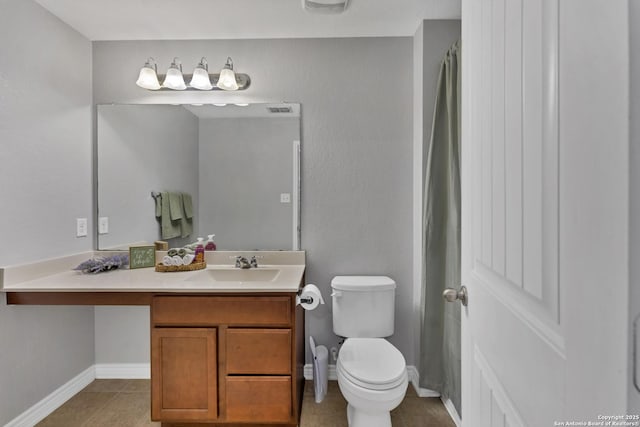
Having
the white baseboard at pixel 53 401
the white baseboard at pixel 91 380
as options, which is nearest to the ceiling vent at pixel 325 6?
the white baseboard at pixel 91 380

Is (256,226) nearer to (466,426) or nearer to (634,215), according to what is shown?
(466,426)

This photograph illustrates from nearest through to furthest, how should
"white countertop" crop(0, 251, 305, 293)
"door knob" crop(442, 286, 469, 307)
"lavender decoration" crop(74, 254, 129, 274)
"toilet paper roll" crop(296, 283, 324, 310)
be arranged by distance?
"door knob" crop(442, 286, 469, 307) → "white countertop" crop(0, 251, 305, 293) → "toilet paper roll" crop(296, 283, 324, 310) → "lavender decoration" crop(74, 254, 129, 274)

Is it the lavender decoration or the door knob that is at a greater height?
the door knob

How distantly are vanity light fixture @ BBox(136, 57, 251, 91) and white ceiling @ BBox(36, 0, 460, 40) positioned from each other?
0.20 m

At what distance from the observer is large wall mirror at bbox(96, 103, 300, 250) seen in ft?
7.82

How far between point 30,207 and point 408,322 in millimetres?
2395

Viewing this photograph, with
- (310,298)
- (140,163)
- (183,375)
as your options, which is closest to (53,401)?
(183,375)

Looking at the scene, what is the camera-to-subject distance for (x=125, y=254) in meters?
2.38

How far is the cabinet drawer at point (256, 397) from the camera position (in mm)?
1786

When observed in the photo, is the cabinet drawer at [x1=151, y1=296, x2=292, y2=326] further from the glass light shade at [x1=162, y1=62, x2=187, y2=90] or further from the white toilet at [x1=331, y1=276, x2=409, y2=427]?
the glass light shade at [x1=162, y1=62, x2=187, y2=90]

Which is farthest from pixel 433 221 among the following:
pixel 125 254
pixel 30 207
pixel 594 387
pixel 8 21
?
pixel 8 21

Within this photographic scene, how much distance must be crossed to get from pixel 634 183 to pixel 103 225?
275cm

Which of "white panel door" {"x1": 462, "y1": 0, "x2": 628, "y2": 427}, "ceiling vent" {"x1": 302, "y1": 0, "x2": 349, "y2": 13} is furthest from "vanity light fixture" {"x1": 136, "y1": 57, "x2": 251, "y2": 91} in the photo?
"white panel door" {"x1": 462, "y1": 0, "x2": 628, "y2": 427}

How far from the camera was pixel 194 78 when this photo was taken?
2242 mm
